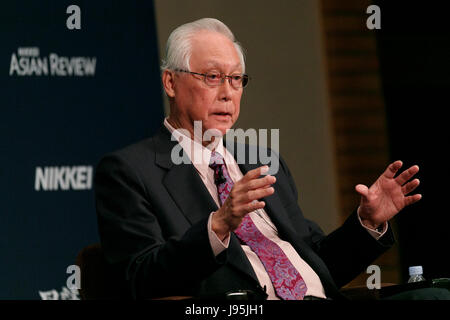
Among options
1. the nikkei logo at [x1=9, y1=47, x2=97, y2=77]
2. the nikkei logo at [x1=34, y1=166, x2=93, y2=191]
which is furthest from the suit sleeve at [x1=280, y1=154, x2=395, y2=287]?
the nikkei logo at [x1=9, y1=47, x2=97, y2=77]

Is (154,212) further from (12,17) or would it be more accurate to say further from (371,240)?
(12,17)

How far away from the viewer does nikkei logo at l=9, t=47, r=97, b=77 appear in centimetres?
411

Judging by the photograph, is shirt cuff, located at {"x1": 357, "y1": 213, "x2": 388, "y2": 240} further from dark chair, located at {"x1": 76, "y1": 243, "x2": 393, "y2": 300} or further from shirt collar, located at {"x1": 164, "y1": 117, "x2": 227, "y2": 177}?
dark chair, located at {"x1": 76, "y1": 243, "x2": 393, "y2": 300}

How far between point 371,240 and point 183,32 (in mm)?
1150

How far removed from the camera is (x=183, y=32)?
3104 mm

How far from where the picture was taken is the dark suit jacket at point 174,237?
2.57 metres

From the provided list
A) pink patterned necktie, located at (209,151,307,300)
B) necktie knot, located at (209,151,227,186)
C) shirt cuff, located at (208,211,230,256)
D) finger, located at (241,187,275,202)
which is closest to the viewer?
finger, located at (241,187,275,202)

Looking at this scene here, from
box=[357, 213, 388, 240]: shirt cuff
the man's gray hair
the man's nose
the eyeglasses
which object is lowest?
box=[357, 213, 388, 240]: shirt cuff

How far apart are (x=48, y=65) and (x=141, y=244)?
72.2 inches

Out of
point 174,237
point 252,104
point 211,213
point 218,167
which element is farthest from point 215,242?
point 252,104

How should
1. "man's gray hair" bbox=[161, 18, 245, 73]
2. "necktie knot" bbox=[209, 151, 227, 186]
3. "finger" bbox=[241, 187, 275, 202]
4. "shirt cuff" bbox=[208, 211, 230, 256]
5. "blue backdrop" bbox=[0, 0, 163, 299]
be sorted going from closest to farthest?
"finger" bbox=[241, 187, 275, 202]
"shirt cuff" bbox=[208, 211, 230, 256]
"necktie knot" bbox=[209, 151, 227, 186]
"man's gray hair" bbox=[161, 18, 245, 73]
"blue backdrop" bbox=[0, 0, 163, 299]

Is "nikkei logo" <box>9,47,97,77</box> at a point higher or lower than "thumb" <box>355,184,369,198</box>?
higher

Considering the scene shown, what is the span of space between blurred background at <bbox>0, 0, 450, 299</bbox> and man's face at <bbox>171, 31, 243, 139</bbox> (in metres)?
1.33

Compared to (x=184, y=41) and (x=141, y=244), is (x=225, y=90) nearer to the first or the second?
(x=184, y=41)
